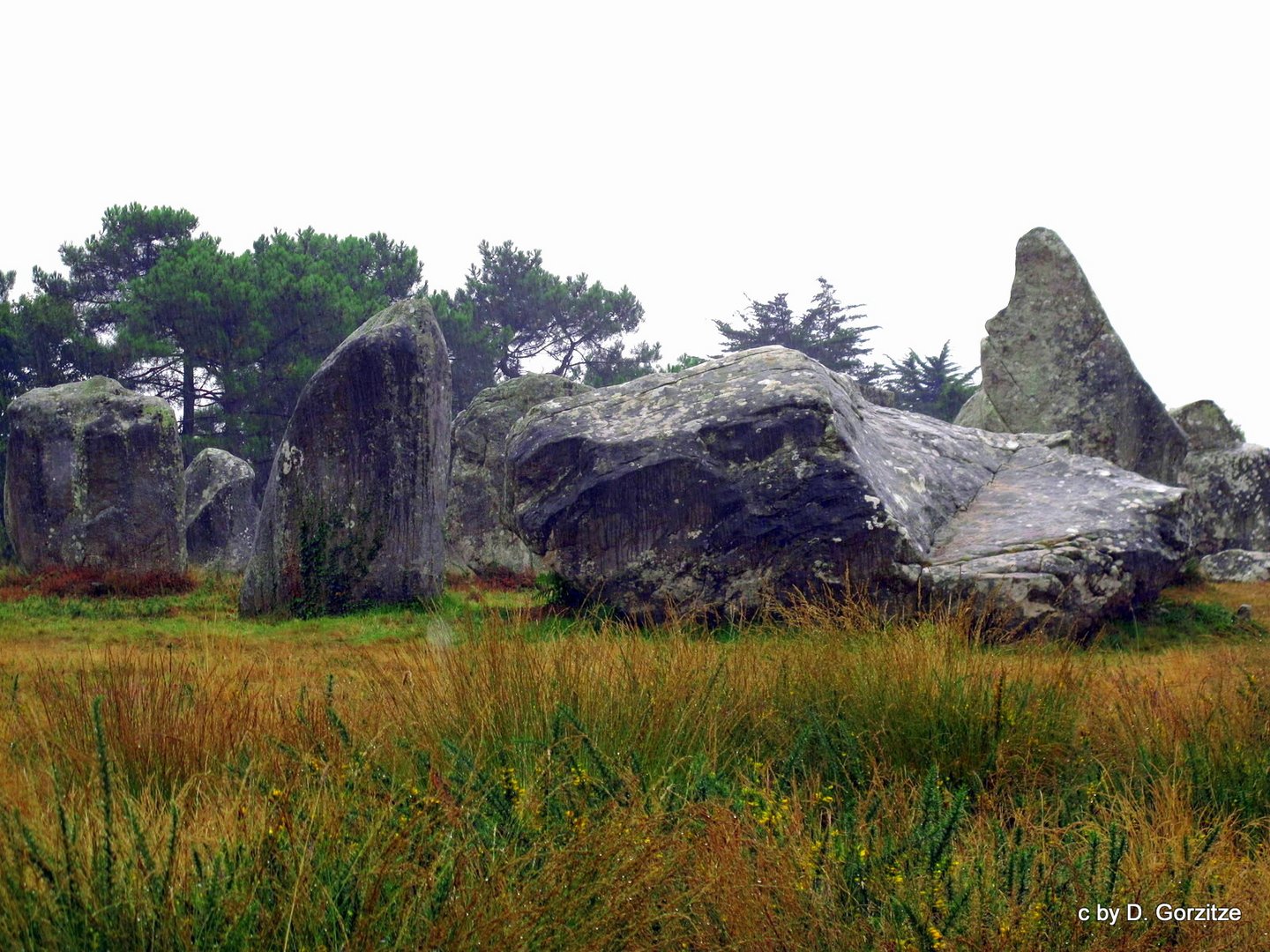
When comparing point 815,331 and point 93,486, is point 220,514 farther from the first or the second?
point 815,331

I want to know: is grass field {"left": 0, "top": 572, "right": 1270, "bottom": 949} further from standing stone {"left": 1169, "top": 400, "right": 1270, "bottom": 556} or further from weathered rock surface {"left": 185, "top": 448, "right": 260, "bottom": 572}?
weathered rock surface {"left": 185, "top": 448, "right": 260, "bottom": 572}

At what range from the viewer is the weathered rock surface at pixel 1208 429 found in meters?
17.6

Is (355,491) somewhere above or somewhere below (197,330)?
below

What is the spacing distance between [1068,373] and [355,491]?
9986mm

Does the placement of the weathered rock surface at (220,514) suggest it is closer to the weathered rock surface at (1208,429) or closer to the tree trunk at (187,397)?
the tree trunk at (187,397)

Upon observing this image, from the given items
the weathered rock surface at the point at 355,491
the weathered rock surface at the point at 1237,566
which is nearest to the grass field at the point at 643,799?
the weathered rock surface at the point at 355,491

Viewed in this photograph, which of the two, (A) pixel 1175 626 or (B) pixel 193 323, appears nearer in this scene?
(A) pixel 1175 626

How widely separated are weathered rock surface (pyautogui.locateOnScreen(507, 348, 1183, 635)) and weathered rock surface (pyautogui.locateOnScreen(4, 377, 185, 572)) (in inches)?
344

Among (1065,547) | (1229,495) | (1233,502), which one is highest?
(1229,495)

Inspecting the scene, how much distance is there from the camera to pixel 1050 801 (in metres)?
4.42

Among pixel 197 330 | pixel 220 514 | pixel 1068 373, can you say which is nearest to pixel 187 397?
pixel 197 330

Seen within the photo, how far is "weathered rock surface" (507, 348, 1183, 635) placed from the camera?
9086mm

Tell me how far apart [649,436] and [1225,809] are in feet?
19.8

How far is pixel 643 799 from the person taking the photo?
341 cm
